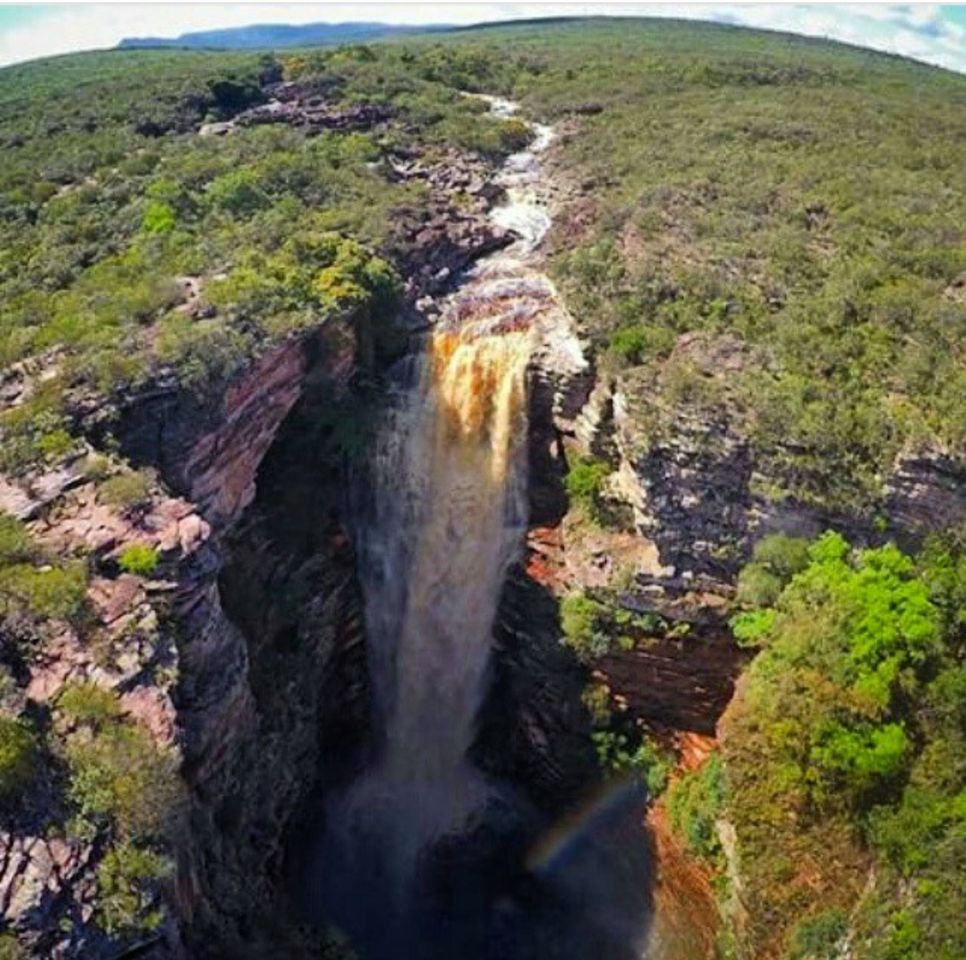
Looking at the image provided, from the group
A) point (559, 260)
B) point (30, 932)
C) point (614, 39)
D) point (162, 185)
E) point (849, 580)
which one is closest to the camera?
point (30, 932)

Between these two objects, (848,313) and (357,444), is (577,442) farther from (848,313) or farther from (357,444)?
(848,313)

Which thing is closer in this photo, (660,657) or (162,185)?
(660,657)

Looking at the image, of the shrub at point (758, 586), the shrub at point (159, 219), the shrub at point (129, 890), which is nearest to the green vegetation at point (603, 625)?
the shrub at point (758, 586)

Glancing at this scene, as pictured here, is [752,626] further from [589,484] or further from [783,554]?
[589,484]

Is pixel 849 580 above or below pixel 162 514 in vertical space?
below

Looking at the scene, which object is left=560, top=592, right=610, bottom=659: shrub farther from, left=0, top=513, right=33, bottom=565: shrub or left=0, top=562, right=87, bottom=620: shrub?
left=0, top=513, right=33, bottom=565: shrub

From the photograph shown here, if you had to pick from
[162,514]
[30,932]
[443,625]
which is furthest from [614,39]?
[30,932]

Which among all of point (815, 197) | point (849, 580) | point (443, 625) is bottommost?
point (443, 625)

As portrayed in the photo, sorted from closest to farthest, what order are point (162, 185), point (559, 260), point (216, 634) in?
point (216, 634), point (559, 260), point (162, 185)
